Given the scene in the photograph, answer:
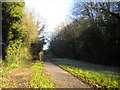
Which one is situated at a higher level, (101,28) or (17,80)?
(101,28)

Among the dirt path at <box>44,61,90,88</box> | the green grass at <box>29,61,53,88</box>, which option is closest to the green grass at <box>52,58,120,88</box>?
the dirt path at <box>44,61,90,88</box>

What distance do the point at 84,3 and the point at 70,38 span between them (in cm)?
1807

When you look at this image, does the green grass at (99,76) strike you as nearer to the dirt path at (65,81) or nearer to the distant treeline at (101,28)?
the dirt path at (65,81)

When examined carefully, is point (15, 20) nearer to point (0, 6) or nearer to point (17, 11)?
point (17, 11)

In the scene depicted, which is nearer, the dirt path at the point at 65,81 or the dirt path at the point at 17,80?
the dirt path at the point at 17,80

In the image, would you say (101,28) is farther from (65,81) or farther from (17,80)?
(17,80)

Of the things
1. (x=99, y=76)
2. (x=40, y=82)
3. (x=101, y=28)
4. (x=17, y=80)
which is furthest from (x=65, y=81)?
(x=101, y=28)

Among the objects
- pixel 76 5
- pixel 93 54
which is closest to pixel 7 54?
pixel 76 5

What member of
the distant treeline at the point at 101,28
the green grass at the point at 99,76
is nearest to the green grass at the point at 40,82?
the green grass at the point at 99,76

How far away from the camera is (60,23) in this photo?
42.9 m

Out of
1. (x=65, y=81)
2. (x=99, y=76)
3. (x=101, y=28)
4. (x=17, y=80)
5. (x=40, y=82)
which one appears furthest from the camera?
(x=101, y=28)

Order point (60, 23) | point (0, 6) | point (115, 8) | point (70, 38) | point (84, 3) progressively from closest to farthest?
point (0, 6)
point (115, 8)
point (84, 3)
point (70, 38)
point (60, 23)

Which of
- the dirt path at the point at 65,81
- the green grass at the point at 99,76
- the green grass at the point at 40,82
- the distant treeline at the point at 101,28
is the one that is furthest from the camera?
the distant treeline at the point at 101,28

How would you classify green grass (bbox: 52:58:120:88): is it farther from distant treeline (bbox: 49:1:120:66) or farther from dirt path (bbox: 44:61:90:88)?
distant treeline (bbox: 49:1:120:66)
